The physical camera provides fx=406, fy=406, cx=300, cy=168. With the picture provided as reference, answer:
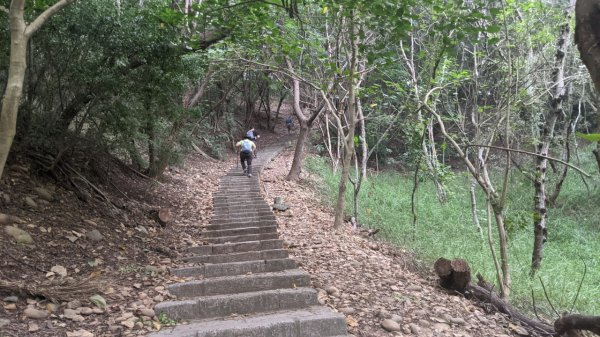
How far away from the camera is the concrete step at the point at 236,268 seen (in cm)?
524

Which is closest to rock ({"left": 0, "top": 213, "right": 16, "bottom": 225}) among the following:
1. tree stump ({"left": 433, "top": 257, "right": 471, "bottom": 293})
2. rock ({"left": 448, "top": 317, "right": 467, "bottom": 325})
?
rock ({"left": 448, "top": 317, "right": 467, "bottom": 325})

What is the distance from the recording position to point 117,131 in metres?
6.31

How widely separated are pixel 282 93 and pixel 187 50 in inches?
786

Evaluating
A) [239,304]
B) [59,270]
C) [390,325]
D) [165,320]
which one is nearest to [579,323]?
[390,325]

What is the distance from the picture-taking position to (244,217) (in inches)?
335

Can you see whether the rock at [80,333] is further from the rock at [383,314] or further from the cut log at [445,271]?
the cut log at [445,271]

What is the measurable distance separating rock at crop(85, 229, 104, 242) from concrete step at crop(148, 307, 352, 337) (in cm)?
224

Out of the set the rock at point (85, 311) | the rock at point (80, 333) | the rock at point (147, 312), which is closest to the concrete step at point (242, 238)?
the rock at point (147, 312)

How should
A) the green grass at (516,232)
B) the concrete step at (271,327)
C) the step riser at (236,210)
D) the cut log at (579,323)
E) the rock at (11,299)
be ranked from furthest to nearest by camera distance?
the step riser at (236,210) → the green grass at (516,232) → the concrete step at (271,327) → the rock at (11,299) → the cut log at (579,323)

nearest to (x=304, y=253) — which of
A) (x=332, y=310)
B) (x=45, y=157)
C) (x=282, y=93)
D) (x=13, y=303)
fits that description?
(x=332, y=310)

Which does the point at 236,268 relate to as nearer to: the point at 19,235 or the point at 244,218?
the point at 19,235

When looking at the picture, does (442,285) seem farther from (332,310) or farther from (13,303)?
(13,303)

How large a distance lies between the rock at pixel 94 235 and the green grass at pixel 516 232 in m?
5.20

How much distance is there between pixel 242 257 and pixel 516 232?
7244 mm
